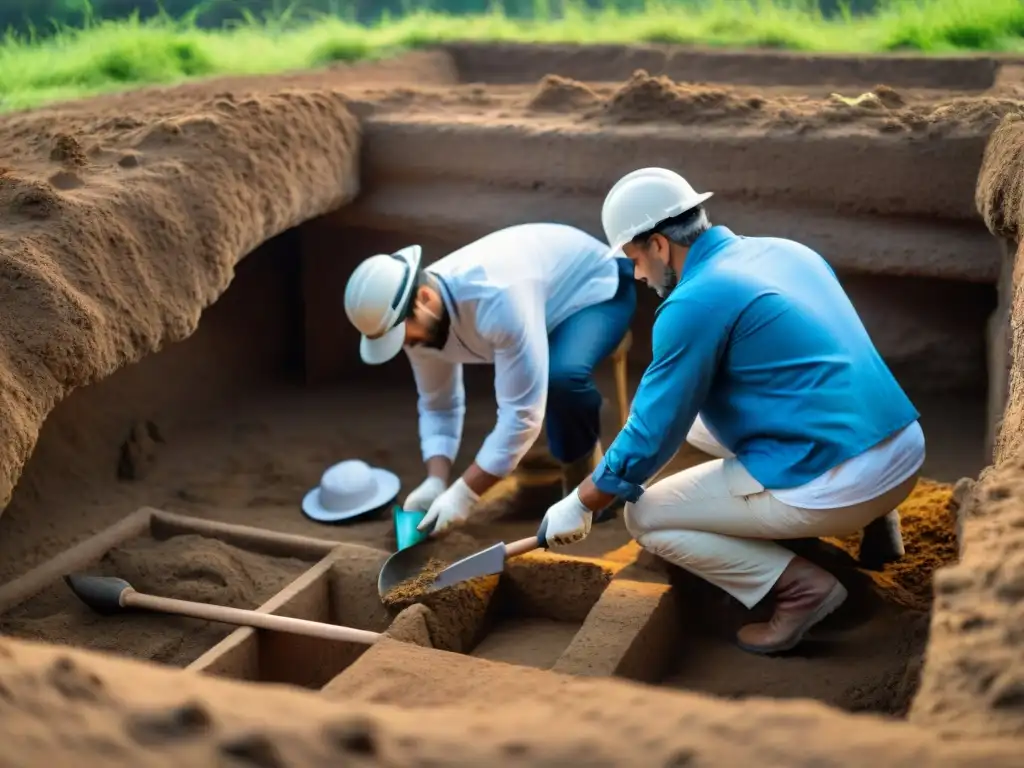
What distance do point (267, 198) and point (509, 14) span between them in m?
5.88

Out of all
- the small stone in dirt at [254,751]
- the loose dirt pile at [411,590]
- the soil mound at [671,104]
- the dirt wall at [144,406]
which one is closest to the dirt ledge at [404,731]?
the small stone in dirt at [254,751]

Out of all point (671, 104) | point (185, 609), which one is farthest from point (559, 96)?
point (185, 609)

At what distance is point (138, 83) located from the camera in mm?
5973

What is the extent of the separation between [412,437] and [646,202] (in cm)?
220

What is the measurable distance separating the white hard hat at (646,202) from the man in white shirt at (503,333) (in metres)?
0.56

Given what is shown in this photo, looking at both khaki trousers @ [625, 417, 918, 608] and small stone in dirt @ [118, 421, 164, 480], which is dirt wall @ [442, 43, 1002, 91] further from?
small stone in dirt @ [118, 421, 164, 480]

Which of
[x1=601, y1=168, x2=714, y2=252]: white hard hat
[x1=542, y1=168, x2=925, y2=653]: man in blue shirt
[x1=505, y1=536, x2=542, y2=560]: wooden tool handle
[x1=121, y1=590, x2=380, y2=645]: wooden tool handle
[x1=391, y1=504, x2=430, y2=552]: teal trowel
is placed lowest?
[x1=391, y1=504, x2=430, y2=552]: teal trowel

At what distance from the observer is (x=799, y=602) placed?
3197mm

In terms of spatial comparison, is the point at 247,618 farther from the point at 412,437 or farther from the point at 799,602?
the point at 412,437

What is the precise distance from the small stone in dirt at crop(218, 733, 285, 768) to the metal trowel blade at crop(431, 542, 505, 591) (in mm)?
1838

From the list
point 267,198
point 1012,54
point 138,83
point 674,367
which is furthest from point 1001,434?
point 138,83

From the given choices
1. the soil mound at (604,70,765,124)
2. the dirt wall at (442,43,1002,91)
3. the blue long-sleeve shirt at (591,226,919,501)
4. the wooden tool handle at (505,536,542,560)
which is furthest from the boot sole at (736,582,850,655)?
the dirt wall at (442,43,1002,91)

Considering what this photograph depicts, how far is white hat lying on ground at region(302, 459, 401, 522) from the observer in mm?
4336

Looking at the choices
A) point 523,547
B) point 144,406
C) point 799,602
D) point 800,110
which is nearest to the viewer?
point 799,602
